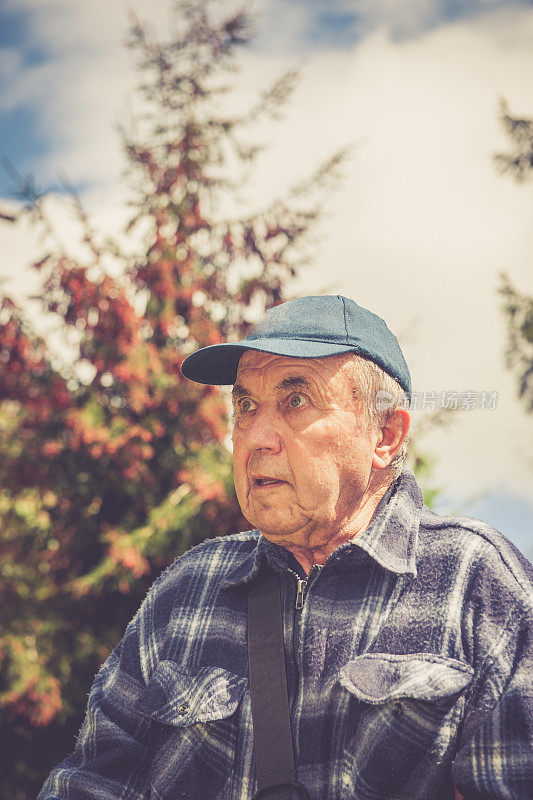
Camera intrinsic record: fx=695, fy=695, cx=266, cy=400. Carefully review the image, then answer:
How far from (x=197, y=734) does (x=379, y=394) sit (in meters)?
1.12

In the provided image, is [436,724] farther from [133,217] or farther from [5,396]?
[133,217]

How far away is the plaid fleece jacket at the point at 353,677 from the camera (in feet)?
5.46

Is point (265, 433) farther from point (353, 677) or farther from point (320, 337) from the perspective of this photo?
point (353, 677)

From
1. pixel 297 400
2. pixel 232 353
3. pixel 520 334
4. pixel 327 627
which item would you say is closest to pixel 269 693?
pixel 327 627

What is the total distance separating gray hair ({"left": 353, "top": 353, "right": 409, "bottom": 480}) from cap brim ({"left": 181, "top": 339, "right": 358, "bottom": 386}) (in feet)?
0.24

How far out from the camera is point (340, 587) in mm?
1994

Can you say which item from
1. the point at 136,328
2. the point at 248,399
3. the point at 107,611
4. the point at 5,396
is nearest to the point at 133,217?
the point at 136,328

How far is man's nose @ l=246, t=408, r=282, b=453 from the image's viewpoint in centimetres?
204

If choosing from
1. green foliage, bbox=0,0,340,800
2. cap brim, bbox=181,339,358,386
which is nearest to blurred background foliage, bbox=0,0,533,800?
green foliage, bbox=0,0,340,800

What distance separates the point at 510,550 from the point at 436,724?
0.51 metres

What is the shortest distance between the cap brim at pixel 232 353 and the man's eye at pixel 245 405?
16cm

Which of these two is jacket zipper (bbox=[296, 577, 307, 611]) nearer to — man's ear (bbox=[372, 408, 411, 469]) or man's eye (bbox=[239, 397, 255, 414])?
man's ear (bbox=[372, 408, 411, 469])

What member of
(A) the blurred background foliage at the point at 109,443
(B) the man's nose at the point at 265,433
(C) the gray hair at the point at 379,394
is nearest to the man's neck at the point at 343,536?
(C) the gray hair at the point at 379,394

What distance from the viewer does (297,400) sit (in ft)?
6.83
